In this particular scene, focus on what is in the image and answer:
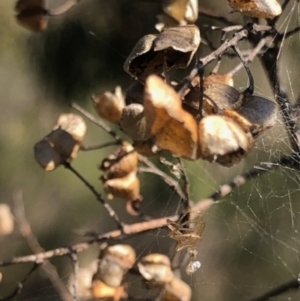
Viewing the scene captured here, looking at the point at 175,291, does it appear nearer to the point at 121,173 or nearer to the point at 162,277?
the point at 162,277

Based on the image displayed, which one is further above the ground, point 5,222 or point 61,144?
point 61,144

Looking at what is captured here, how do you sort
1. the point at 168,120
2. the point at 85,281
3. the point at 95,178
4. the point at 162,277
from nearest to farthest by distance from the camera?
1. the point at 168,120
2. the point at 162,277
3. the point at 85,281
4. the point at 95,178

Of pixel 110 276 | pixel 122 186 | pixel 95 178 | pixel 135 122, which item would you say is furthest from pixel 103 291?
pixel 95 178

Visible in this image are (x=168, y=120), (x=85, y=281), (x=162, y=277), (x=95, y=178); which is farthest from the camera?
(x=95, y=178)

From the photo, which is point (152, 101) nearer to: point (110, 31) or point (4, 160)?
point (110, 31)

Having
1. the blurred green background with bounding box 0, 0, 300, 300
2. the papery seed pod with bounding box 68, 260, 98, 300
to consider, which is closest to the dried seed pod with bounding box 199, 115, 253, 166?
the papery seed pod with bounding box 68, 260, 98, 300

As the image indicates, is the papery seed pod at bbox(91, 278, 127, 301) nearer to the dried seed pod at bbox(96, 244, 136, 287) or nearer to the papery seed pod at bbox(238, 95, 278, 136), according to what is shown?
the dried seed pod at bbox(96, 244, 136, 287)

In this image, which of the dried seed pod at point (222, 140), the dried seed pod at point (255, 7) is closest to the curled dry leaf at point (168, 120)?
the dried seed pod at point (222, 140)
